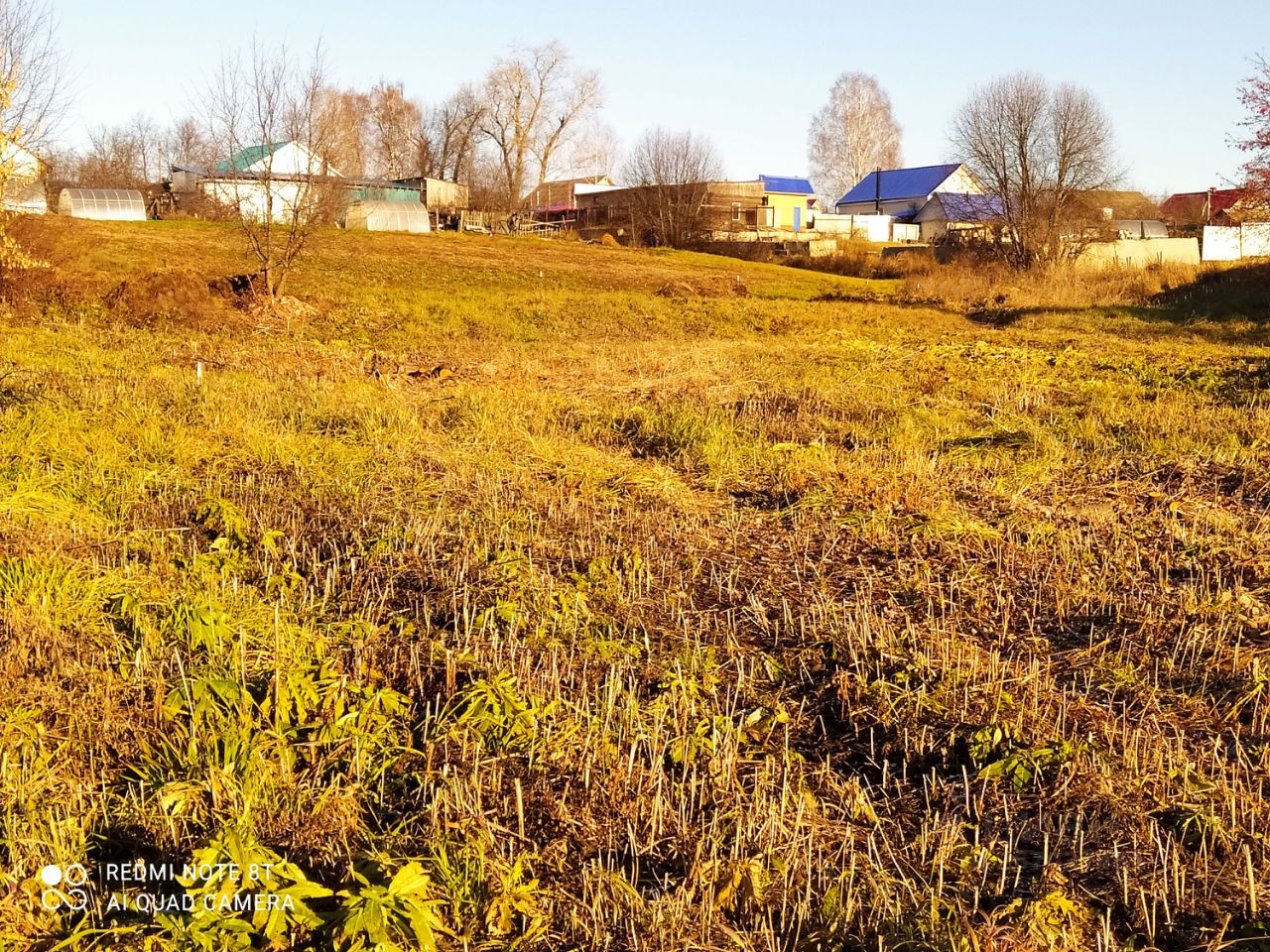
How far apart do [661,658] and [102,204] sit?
4557 centimetres

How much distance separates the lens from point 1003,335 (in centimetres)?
1875

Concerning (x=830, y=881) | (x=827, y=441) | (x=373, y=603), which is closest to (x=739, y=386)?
(x=827, y=441)

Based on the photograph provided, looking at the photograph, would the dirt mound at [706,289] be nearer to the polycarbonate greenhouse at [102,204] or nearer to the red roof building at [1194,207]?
the polycarbonate greenhouse at [102,204]

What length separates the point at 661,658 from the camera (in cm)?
443

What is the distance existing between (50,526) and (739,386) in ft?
25.5

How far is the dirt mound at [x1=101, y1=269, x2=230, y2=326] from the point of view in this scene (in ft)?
58.6

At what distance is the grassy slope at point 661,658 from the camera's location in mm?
2938

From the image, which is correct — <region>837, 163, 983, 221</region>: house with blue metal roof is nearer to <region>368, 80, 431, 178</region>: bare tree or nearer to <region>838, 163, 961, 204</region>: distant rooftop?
<region>838, 163, 961, 204</region>: distant rooftop

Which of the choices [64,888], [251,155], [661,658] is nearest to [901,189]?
[251,155]

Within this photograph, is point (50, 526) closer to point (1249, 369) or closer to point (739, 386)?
point (739, 386)

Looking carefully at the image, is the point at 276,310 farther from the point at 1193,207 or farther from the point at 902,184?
the point at 1193,207

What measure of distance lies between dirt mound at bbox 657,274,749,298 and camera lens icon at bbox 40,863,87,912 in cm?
2460

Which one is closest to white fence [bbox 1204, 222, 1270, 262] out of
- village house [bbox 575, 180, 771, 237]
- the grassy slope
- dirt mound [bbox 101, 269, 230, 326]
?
village house [bbox 575, 180, 771, 237]

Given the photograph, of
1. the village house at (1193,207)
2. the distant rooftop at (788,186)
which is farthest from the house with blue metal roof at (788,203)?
the village house at (1193,207)
